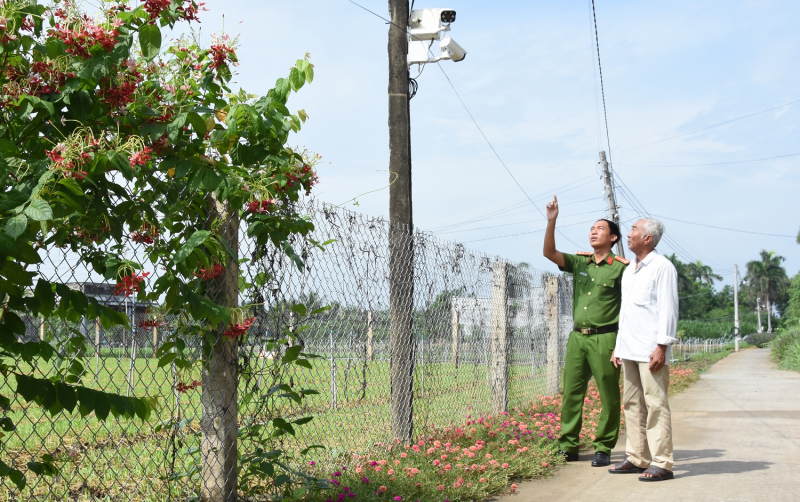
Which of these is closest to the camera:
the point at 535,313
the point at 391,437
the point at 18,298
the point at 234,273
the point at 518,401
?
the point at 18,298

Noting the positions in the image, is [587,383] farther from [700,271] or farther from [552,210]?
[700,271]

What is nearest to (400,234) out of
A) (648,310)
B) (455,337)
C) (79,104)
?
(455,337)

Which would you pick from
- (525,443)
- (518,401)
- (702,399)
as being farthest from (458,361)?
(702,399)

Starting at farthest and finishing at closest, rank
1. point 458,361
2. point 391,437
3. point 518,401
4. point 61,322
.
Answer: point 518,401
point 458,361
point 391,437
point 61,322

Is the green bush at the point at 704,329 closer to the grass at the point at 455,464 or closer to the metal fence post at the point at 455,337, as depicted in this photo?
the metal fence post at the point at 455,337

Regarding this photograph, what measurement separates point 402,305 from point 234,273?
2755 millimetres

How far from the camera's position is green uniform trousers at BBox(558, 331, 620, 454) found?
644 centimetres

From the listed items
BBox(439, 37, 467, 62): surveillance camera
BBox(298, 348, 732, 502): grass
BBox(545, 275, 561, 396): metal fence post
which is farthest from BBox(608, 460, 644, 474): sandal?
BBox(545, 275, 561, 396): metal fence post

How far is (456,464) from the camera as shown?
5.70m

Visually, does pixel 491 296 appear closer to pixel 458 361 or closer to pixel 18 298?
pixel 458 361

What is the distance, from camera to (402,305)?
21.0 feet

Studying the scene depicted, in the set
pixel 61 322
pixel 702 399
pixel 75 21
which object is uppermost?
pixel 75 21

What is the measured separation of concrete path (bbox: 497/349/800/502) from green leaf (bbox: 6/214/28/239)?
157 inches

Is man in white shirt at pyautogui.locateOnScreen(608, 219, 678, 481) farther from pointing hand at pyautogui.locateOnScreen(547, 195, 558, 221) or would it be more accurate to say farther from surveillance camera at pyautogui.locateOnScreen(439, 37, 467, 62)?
surveillance camera at pyautogui.locateOnScreen(439, 37, 467, 62)
